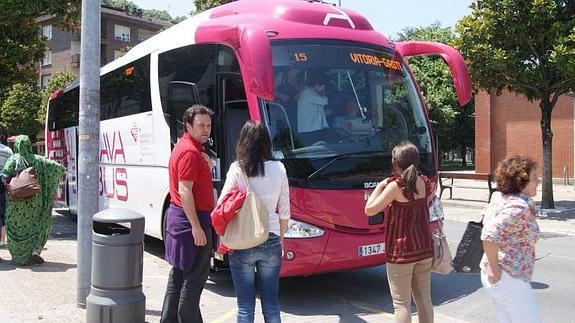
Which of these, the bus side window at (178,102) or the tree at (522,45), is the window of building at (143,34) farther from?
the bus side window at (178,102)

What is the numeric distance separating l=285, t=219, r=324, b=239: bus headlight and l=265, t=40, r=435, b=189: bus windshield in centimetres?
41

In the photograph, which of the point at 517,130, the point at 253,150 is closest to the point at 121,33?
the point at 517,130

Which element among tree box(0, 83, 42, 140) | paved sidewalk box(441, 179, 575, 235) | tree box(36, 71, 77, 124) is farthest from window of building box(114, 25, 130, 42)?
paved sidewalk box(441, 179, 575, 235)

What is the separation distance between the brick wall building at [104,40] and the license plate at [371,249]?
53.6m

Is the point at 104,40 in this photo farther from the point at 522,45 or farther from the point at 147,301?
the point at 147,301

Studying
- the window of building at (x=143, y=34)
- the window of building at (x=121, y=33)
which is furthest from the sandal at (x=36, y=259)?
the window of building at (x=143, y=34)

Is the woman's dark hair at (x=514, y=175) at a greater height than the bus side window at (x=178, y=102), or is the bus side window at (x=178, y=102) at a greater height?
the bus side window at (x=178, y=102)

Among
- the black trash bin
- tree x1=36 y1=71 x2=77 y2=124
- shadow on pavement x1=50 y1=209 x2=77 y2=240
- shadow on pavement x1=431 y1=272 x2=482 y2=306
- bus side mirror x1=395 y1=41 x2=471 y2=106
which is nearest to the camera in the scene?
the black trash bin

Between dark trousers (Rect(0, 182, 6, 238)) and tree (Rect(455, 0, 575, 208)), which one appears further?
tree (Rect(455, 0, 575, 208))

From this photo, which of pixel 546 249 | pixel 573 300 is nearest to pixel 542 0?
pixel 546 249

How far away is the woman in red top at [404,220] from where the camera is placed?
431 cm

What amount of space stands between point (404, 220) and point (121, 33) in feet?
193

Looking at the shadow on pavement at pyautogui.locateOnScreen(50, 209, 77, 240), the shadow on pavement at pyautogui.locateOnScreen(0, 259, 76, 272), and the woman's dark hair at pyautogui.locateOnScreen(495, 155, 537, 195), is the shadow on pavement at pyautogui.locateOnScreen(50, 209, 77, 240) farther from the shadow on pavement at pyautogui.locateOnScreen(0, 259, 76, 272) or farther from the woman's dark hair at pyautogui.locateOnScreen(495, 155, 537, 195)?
the woman's dark hair at pyautogui.locateOnScreen(495, 155, 537, 195)

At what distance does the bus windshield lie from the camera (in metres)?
6.13
